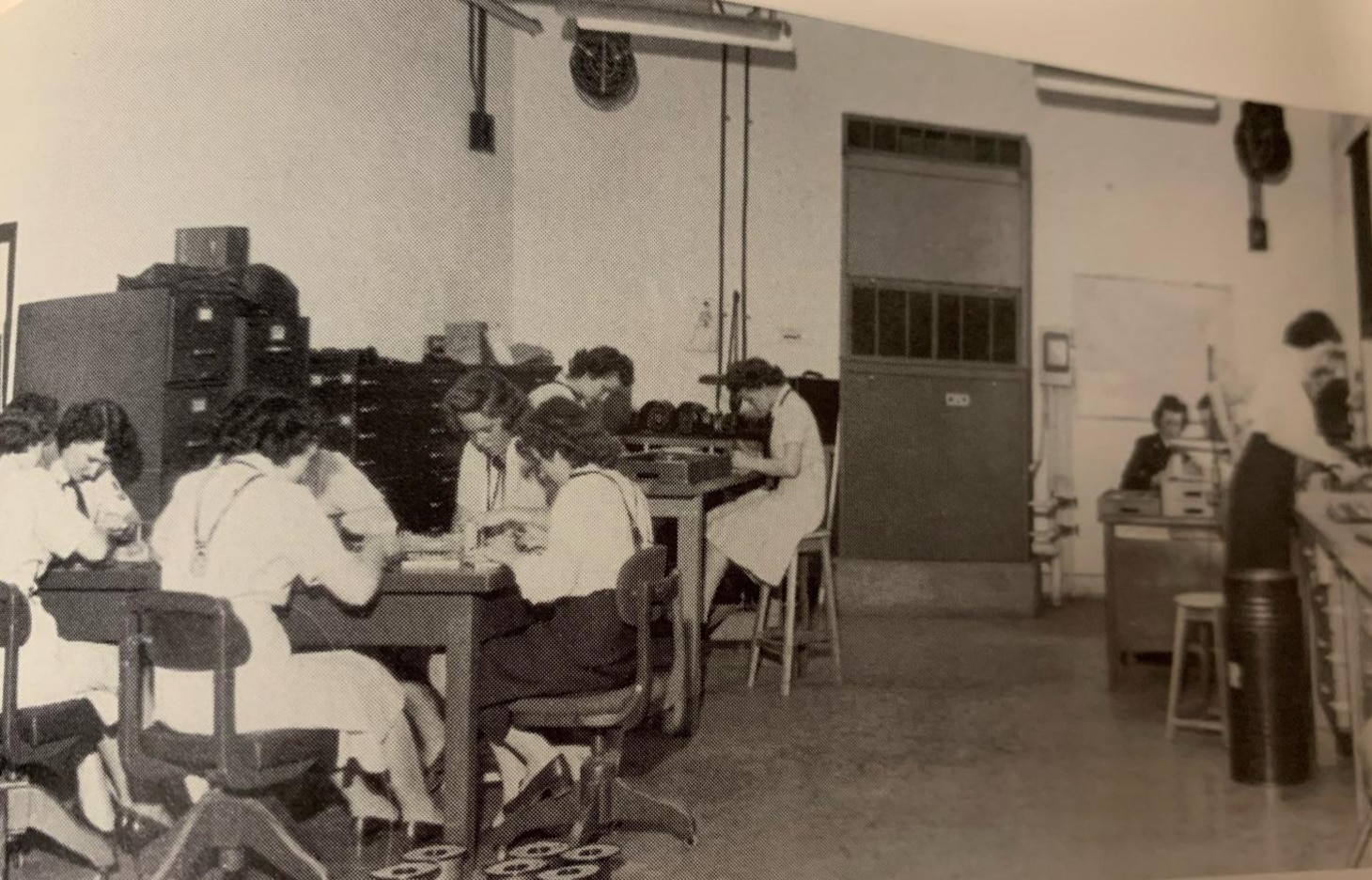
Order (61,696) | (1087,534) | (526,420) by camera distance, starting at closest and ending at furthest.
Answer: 1. (61,696)
2. (526,420)
3. (1087,534)

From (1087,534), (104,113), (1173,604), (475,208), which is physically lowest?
(1173,604)

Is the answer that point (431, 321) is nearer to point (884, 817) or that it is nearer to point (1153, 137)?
point (884, 817)

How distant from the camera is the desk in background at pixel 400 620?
1.87 meters

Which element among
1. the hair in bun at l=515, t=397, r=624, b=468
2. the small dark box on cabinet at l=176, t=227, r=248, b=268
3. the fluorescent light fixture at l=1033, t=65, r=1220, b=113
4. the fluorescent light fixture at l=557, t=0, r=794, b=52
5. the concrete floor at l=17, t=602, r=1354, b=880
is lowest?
the concrete floor at l=17, t=602, r=1354, b=880

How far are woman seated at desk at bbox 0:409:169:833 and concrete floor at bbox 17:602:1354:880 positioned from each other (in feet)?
1.32

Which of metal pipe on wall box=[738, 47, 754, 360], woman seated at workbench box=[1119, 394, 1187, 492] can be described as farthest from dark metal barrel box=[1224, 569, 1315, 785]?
metal pipe on wall box=[738, 47, 754, 360]

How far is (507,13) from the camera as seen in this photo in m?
2.00

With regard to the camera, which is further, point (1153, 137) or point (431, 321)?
point (1153, 137)

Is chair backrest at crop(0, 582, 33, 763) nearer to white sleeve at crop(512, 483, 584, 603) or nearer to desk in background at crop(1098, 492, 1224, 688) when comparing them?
white sleeve at crop(512, 483, 584, 603)

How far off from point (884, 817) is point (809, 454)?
0.69 m

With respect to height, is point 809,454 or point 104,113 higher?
point 104,113

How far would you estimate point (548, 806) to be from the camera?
1.95 meters

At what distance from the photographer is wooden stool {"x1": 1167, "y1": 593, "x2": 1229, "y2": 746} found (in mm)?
2064

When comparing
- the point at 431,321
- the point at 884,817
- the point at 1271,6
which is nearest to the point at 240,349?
the point at 431,321
